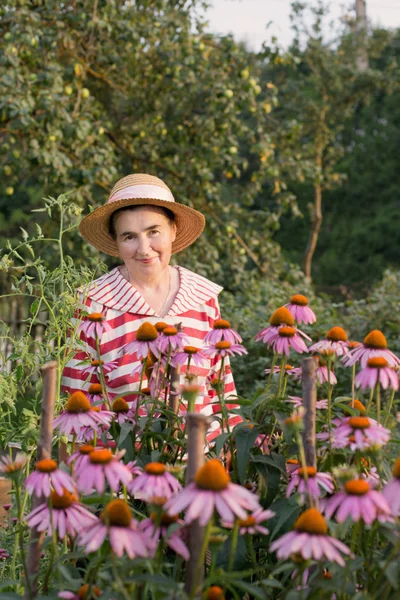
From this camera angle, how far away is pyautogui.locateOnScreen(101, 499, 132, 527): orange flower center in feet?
2.55

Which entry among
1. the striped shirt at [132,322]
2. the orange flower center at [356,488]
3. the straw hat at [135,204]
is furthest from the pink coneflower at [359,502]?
the straw hat at [135,204]

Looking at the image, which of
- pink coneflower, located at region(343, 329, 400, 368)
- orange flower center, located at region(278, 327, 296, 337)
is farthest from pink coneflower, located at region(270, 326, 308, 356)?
pink coneflower, located at region(343, 329, 400, 368)

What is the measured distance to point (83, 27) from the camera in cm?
505

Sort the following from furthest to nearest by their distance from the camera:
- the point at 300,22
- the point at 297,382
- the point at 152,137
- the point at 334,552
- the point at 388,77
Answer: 1. the point at 388,77
2. the point at 300,22
3. the point at 152,137
4. the point at 297,382
5. the point at 334,552

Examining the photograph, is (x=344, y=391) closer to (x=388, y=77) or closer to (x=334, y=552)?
(x=334, y=552)

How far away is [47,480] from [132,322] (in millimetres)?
1075

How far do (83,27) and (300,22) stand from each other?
7078 mm

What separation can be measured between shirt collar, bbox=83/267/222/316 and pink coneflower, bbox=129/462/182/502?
1.04m

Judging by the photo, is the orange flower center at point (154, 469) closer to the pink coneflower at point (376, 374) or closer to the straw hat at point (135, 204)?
the pink coneflower at point (376, 374)

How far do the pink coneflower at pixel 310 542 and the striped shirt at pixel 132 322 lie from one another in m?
0.99

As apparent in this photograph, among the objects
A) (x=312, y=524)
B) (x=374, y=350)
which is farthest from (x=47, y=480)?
(x=374, y=350)

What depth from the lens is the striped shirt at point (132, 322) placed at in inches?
70.7

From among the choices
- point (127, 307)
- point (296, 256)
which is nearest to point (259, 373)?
point (127, 307)

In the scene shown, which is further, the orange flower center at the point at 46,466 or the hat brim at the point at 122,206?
the hat brim at the point at 122,206
